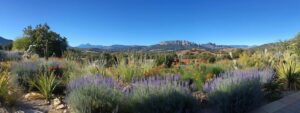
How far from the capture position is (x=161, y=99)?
11.2 feet

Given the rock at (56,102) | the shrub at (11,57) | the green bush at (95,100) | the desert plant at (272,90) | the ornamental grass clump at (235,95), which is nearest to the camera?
the green bush at (95,100)

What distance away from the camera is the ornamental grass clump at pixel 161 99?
11.1ft

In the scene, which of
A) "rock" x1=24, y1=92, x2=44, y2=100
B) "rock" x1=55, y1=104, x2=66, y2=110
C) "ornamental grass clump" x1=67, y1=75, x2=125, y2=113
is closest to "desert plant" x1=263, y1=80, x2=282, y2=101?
"ornamental grass clump" x1=67, y1=75, x2=125, y2=113

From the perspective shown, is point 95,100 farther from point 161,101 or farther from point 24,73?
point 24,73

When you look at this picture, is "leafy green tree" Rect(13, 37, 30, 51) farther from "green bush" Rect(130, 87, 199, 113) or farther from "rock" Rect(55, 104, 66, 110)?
"green bush" Rect(130, 87, 199, 113)

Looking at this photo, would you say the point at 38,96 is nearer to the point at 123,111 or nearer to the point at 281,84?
the point at 123,111

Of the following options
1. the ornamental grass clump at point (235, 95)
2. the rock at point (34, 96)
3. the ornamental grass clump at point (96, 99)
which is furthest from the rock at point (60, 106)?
the ornamental grass clump at point (235, 95)

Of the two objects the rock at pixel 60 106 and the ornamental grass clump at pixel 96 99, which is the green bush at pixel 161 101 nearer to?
the ornamental grass clump at pixel 96 99

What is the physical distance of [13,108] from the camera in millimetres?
3926

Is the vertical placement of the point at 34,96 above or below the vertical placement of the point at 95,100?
below

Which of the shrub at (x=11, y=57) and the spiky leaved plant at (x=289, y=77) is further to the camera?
the shrub at (x=11, y=57)

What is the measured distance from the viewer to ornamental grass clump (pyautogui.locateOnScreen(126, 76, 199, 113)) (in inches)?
134

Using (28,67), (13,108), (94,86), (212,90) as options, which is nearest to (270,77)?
(212,90)

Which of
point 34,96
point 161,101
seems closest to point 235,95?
point 161,101
